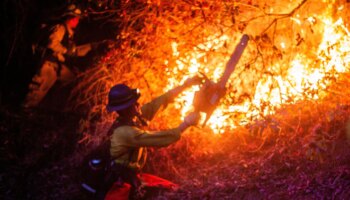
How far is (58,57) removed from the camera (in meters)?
10.3

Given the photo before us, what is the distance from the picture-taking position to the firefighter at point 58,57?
32.9 ft

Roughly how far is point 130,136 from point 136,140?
101 millimetres

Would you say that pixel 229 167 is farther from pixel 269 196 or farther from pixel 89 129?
pixel 89 129

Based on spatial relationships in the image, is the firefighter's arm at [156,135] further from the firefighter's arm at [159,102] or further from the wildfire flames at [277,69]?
the wildfire flames at [277,69]

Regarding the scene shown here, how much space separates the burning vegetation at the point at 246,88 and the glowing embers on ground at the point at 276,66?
22 millimetres

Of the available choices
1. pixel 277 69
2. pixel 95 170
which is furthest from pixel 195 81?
pixel 277 69

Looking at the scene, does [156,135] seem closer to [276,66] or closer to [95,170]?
[95,170]

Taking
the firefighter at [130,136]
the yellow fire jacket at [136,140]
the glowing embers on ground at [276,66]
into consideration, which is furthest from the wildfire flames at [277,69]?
the firefighter at [130,136]

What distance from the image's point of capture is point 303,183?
5602 mm

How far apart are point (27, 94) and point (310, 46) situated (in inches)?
287

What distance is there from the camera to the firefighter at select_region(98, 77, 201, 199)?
5.07 meters

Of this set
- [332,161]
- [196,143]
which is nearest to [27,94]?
[196,143]

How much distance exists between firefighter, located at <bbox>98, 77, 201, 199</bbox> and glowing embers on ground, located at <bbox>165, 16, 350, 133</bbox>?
1.81 meters

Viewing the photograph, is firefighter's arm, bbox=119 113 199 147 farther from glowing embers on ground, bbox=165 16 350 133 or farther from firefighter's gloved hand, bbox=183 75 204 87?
glowing embers on ground, bbox=165 16 350 133
